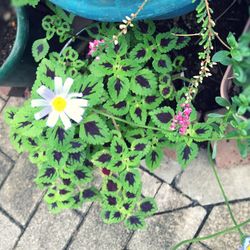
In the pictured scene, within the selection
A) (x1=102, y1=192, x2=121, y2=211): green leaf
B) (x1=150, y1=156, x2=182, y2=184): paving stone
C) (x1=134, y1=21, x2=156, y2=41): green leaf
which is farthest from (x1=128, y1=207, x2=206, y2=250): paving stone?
(x1=134, y1=21, x2=156, y2=41): green leaf

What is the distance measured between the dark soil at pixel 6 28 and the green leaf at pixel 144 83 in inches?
28.0

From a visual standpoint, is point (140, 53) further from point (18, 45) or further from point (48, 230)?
point (48, 230)

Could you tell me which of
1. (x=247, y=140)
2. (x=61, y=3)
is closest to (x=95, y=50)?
(x=61, y=3)

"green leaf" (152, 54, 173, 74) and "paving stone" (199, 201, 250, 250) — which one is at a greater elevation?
"green leaf" (152, 54, 173, 74)

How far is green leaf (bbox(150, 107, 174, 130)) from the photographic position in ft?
4.99

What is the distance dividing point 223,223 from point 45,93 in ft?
3.08

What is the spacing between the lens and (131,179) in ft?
5.21

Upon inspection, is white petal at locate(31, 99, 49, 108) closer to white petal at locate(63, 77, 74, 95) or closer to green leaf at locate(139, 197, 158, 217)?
white petal at locate(63, 77, 74, 95)

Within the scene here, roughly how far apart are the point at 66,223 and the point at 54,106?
874 mm

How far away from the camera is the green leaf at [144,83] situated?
155cm

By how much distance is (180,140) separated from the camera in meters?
1.54

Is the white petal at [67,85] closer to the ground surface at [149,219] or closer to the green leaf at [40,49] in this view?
the green leaf at [40,49]

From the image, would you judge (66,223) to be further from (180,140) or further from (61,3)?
(61,3)

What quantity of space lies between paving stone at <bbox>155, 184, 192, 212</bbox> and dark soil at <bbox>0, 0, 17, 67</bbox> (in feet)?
2.57
